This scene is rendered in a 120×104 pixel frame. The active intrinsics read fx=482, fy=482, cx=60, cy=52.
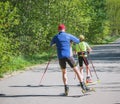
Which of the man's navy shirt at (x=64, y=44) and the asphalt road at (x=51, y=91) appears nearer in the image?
the asphalt road at (x=51, y=91)

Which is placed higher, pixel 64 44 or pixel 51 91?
pixel 64 44

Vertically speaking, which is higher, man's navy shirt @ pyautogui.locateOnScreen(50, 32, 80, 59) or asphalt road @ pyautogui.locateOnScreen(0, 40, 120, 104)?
man's navy shirt @ pyautogui.locateOnScreen(50, 32, 80, 59)

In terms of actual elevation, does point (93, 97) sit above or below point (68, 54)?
below

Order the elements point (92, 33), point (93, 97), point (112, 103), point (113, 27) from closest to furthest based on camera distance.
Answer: point (112, 103), point (93, 97), point (92, 33), point (113, 27)

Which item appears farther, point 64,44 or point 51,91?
point 51,91

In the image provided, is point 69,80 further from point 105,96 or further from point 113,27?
point 113,27

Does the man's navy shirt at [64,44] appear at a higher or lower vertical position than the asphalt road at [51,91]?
higher

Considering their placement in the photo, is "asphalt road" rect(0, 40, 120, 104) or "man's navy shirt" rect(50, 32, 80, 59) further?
"man's navy shirt" rect(50, 32, 80, 59)

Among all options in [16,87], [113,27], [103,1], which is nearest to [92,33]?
[103,1]

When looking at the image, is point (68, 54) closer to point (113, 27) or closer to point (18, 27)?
point (18, 27)

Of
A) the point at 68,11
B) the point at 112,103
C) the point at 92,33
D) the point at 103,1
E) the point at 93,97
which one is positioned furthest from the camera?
the point at 103,1

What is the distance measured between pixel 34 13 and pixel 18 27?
273 centimetres

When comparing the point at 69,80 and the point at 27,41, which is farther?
the point at 27,41

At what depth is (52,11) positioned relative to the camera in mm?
36688
